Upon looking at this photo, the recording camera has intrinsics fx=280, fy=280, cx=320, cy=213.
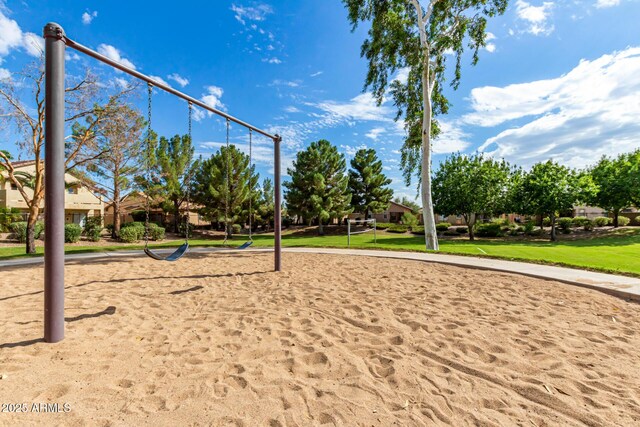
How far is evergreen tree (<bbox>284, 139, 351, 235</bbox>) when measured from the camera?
1085 inches

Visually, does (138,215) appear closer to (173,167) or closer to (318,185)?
(173,167)

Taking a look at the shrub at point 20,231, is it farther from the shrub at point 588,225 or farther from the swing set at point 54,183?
the shrub at point 588,225

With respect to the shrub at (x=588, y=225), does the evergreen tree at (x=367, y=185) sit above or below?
above

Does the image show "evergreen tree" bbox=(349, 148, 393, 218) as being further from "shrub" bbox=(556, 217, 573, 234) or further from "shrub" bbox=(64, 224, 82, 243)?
"shrub" bbox=(64, 224, 82, 243)

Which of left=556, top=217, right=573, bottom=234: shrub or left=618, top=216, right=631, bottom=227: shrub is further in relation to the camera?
left=618, top=216, right=631, bottom=227: shrub

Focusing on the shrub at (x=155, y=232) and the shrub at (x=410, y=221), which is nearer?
the shrub at (x=155, y=232)

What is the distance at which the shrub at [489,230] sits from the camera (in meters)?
26.0

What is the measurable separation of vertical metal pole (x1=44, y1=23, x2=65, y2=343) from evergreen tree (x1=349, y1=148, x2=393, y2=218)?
29.9 meters

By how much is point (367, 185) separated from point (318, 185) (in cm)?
810

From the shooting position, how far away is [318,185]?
2731 centimetres

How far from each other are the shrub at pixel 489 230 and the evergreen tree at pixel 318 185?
1269 cm

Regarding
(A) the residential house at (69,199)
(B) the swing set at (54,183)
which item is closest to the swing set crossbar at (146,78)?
(B) the swing set at (54,183)

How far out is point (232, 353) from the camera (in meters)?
3.20

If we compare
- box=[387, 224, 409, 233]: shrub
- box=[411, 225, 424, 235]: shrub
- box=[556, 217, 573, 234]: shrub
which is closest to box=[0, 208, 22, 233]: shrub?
box=[387, 224, 409, 233]: shrub
